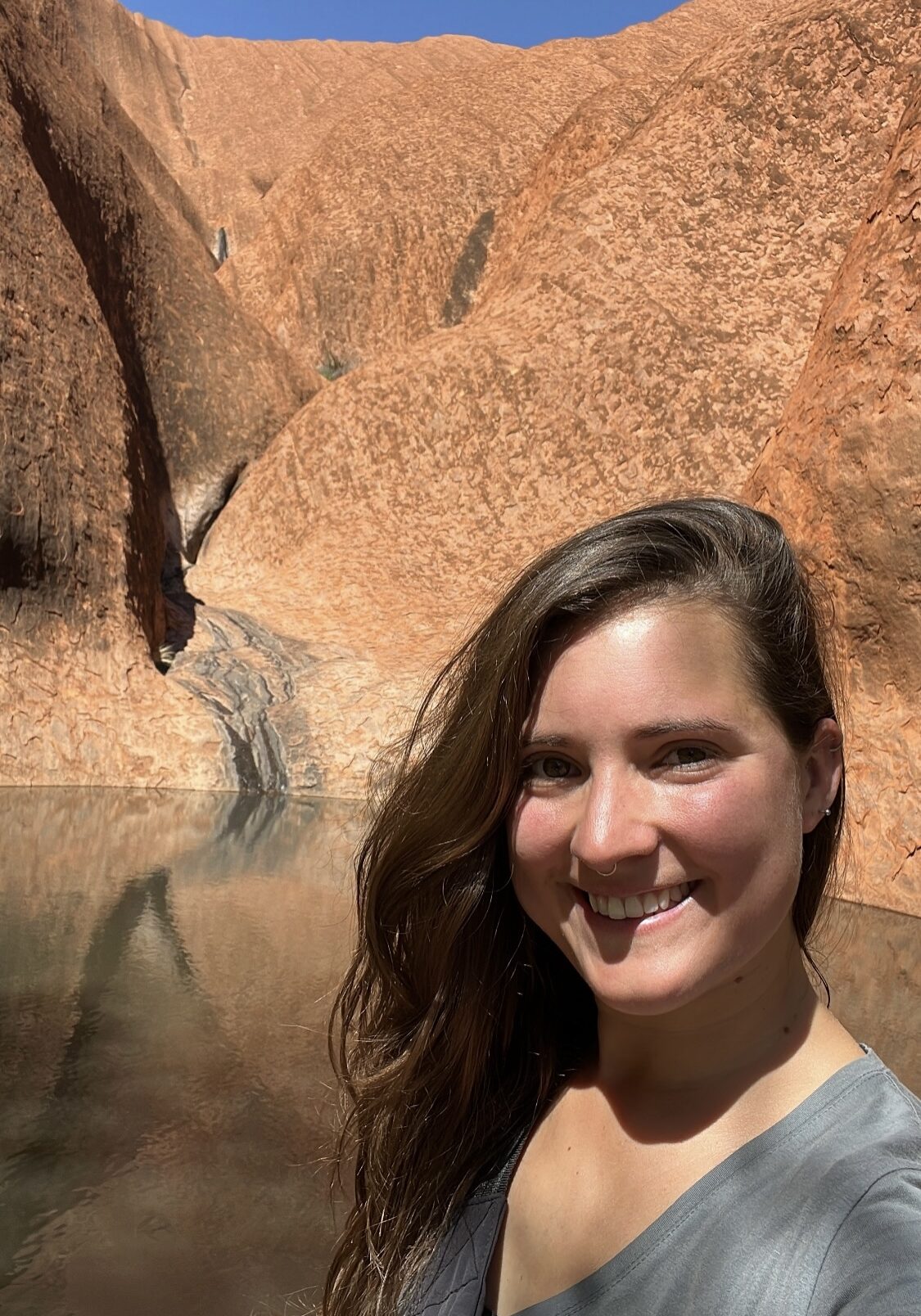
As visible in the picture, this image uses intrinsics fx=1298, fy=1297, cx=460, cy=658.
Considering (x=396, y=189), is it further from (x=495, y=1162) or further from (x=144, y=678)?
(x=495, y=1162)

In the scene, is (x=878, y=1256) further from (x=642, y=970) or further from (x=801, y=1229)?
(x=642, y=970)

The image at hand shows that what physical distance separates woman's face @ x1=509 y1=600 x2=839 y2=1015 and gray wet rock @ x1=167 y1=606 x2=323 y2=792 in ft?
18.5

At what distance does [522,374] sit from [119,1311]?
9516 millimetres

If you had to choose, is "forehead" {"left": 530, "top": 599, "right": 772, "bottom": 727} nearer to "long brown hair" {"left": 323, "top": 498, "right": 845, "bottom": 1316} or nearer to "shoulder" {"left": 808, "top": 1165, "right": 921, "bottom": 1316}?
"long brown hair" {"left": 323, "top": 498, "right": 845, "bottom": 1316}

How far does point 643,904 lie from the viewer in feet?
3.64

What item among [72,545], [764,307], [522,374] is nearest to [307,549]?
[522,374]

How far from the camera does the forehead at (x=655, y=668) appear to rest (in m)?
1.12

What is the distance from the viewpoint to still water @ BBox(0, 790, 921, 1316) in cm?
193

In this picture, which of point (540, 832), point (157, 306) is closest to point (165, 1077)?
point (540, 832)

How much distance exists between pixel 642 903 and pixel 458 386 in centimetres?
997

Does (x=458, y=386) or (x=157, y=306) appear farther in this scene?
(x=157, y=306)

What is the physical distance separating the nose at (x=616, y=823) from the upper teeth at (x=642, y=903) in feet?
0.11

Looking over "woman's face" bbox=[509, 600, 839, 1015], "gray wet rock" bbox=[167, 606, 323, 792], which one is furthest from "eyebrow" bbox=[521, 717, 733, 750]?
"gray wet rock" bbox=[167, 606, 323, 792]

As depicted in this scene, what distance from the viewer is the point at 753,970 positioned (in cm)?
113
